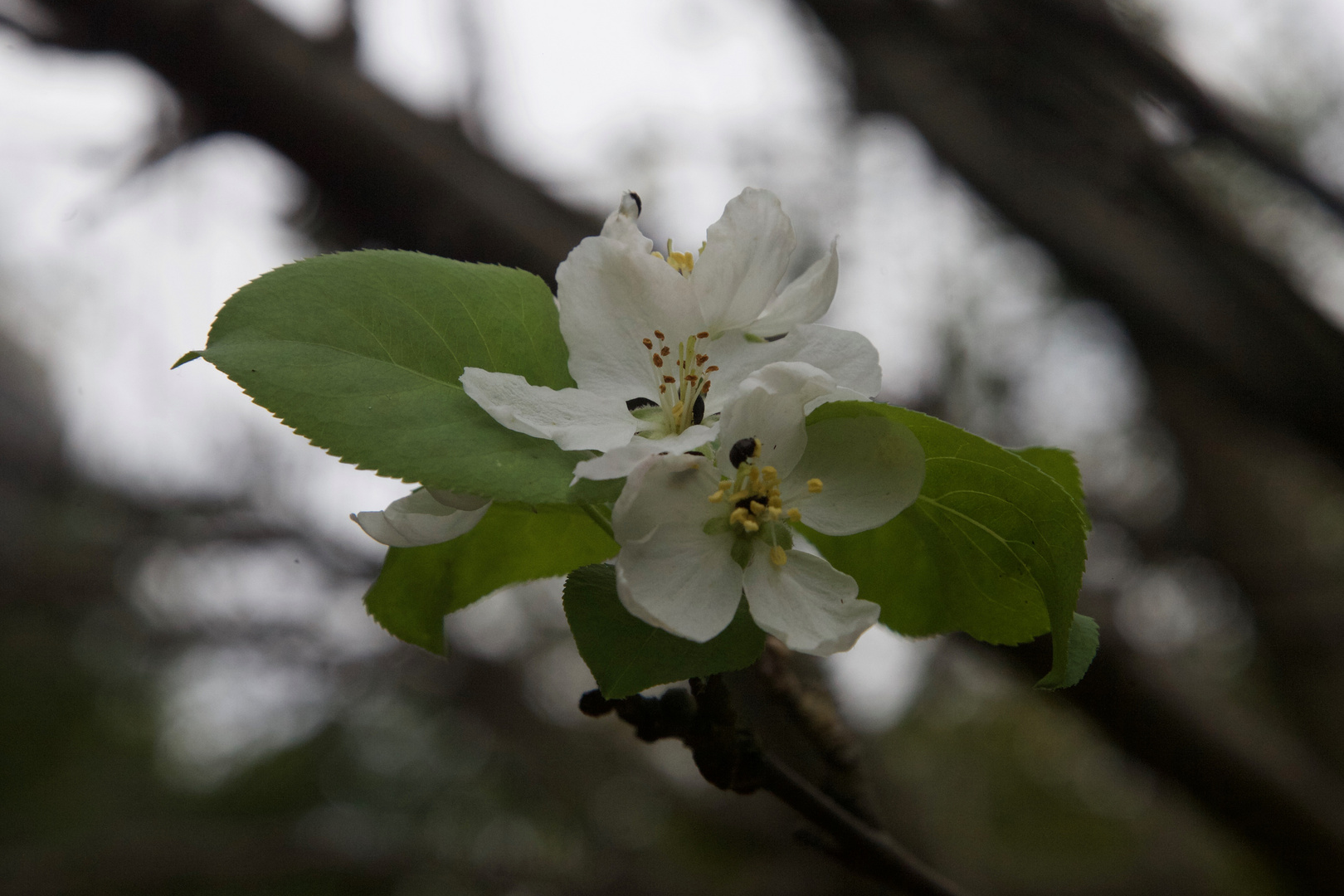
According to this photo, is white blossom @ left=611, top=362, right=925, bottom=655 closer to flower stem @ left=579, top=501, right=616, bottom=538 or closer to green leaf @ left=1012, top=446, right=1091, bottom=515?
flower stem @ left=579, top=501, right=616, bottom=538

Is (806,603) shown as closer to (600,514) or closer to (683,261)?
(600,514)

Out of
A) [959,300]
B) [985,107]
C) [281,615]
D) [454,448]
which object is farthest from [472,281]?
[281,615]

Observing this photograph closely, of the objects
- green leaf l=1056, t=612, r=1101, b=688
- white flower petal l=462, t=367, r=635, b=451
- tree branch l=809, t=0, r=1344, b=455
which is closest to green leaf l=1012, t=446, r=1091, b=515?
green leaf l=1056, t=612, r=1101, b=688

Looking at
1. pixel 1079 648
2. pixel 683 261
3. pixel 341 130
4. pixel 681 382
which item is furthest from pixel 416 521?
pixel 341 130

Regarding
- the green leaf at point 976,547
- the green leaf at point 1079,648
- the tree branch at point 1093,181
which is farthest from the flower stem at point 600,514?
the tree branch at point 1093,181

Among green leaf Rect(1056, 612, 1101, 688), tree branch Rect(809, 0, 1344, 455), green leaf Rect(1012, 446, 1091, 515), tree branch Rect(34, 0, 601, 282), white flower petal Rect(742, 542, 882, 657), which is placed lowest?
tree branch Rect(34, 0, 601, 282)

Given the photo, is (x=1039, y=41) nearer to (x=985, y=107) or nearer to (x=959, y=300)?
(x=985, y=107)

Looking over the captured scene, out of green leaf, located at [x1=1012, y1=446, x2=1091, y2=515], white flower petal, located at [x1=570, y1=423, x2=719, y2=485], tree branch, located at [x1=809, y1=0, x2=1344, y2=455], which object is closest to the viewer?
white flower petal, located at [x1=570, y1=423, x2=719, y2=485]
